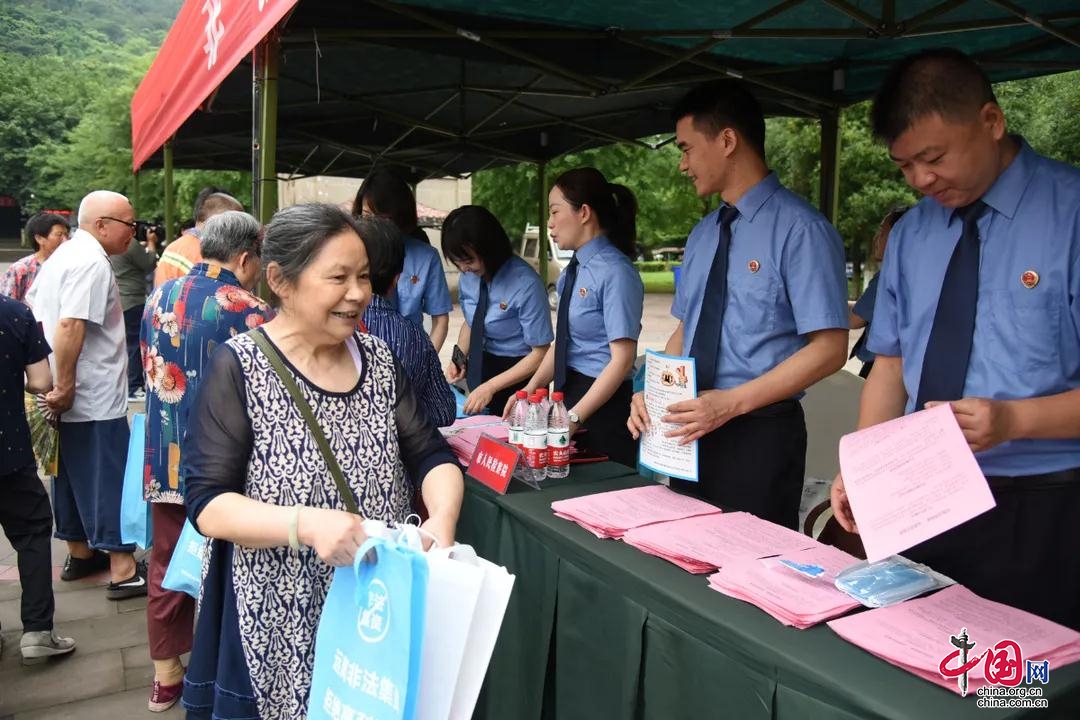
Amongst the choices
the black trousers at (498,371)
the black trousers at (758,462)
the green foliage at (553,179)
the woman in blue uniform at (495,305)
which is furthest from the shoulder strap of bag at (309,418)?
the green foliage at (553,179)

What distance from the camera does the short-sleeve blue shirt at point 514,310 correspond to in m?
3.42

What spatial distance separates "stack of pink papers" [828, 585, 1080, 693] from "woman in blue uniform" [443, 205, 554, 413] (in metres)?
2.09

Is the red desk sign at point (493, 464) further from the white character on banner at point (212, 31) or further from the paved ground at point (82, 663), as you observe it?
the white character on banner at point (212, 31)

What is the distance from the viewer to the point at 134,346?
7406 mm

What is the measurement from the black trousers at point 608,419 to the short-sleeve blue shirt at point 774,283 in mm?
919

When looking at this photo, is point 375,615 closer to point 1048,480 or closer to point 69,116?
point 1048,480

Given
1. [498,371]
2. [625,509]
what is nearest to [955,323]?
[625,509]

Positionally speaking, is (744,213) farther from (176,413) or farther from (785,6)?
(176,413)

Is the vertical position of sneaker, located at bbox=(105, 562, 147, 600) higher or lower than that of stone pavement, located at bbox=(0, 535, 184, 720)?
higher

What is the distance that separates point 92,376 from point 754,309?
2.89 meters

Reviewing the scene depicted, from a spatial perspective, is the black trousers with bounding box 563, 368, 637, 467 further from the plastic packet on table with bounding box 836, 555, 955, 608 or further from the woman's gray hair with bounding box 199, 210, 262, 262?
the plastic packet on table with bounding box 836, 555, 955, 608

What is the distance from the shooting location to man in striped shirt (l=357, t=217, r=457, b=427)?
220 cm

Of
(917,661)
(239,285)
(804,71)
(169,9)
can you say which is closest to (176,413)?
(239,285)

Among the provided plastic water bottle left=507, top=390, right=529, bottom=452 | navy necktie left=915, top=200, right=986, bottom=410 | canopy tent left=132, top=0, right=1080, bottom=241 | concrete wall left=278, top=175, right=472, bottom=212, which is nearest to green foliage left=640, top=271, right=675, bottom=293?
concrete wall left=278, top=175, right=472, bottom=212
